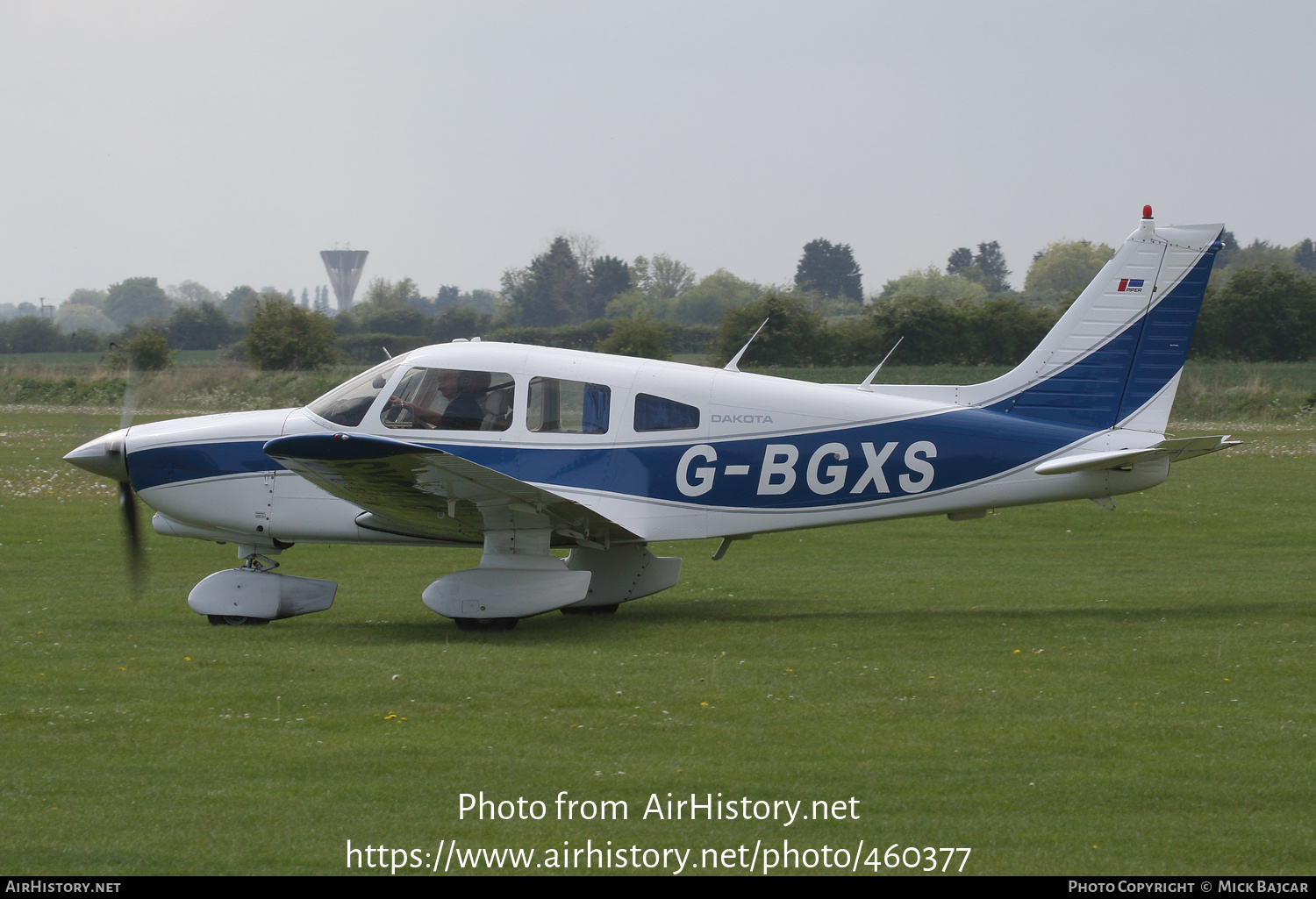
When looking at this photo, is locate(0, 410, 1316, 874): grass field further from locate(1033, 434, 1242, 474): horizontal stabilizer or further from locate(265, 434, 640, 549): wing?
locate(1033, 434, 1242, 474): horizontal stabilizer

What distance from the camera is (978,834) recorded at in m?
5.05

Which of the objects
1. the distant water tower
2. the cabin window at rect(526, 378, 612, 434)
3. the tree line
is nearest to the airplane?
the cabin window at rect(526, 378, 612, 434)

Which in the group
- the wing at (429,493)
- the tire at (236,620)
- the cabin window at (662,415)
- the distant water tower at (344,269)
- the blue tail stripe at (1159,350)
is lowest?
the tire at (236,620)

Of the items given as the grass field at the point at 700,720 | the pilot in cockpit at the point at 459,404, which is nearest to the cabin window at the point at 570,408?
the pilot in cockpit at the point at 459,404

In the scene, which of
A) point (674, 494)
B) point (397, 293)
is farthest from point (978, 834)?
point (397, 293)

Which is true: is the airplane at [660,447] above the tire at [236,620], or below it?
above

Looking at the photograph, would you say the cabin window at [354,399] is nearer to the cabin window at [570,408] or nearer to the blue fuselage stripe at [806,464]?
the blue fuselage stripe at [806,464]

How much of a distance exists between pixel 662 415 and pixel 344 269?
86.4 metres

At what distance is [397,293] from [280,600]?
2249 inches

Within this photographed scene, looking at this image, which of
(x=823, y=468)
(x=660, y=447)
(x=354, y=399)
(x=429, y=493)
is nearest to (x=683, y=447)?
(x=660, y=447)

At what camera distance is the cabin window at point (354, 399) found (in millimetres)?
10367

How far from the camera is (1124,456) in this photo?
32.7ft

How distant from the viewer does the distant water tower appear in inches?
3543

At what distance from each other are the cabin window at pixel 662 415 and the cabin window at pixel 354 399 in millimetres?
2121
